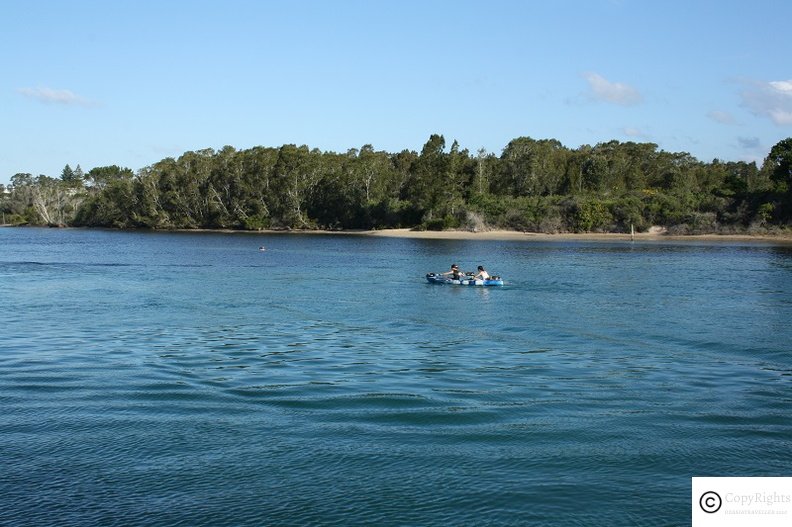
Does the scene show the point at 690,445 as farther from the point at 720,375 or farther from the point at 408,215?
the point at 408,215

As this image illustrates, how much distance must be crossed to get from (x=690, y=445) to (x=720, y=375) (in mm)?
6754

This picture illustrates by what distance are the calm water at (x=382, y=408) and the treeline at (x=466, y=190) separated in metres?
76.1

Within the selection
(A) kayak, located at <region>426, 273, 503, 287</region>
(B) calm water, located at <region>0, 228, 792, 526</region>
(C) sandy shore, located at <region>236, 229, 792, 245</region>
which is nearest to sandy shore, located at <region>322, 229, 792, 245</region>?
(C) sandy shore, located at <region>236, 229, 792, 245</region>

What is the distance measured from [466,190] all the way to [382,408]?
11682 cm

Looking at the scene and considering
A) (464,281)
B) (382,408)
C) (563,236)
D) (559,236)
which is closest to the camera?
(382,408)

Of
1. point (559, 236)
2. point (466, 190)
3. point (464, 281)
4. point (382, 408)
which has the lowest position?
point (382, 408)

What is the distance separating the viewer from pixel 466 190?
13225cm

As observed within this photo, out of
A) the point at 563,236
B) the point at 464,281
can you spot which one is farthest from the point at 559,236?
the point at 464,281

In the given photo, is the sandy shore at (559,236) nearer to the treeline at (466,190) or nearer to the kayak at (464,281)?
the treeline at (466,190)

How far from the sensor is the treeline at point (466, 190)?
110m

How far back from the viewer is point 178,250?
8325cm

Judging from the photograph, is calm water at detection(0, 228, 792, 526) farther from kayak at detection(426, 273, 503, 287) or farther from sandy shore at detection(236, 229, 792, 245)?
sandy shore at detection(236, 229, 792, 245)

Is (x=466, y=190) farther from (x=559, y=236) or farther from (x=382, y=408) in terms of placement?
(x=382, y=408)

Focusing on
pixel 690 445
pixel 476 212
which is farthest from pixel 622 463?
pixel 476 212
